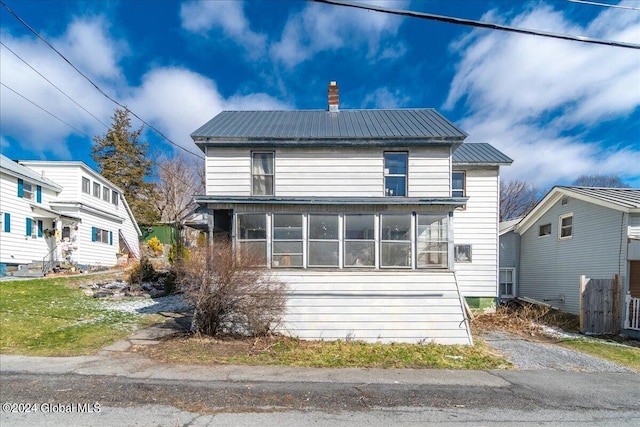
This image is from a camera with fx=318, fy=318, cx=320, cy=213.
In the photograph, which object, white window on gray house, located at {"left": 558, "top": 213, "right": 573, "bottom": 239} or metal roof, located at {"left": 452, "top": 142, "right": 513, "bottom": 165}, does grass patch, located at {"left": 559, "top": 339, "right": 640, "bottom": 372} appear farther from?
metal roof, located at {"left": 452, "top": 142, "right": 513, "bottom": 165}

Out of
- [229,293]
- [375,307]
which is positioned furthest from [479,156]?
[229,293]

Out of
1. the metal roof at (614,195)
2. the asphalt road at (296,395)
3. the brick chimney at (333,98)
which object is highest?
the brick chimney at (333,98)

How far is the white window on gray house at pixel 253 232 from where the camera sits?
373 inches

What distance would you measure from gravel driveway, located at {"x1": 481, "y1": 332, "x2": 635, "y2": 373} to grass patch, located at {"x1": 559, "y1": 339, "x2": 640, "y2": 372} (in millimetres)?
373

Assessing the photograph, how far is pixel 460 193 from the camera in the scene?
1295 centimetres

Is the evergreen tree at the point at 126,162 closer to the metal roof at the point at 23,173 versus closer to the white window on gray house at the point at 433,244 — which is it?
the metal roof at the point at 23,173

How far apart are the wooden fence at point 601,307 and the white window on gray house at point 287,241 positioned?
31.4ft

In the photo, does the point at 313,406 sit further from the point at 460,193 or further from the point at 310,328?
the point at 460,193

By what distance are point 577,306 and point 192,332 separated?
1377 cm

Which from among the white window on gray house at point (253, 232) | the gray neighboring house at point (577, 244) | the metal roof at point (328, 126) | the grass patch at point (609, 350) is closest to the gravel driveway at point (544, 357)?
the grass patch at point (609, 350)

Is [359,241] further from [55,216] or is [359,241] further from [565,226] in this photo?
[55,216]

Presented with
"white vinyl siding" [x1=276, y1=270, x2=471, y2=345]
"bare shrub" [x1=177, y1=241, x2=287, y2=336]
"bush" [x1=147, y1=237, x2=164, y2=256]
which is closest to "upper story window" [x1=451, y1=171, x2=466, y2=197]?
"white vinyl siding" [x1=276, y1=270, x2=471, y2=345]

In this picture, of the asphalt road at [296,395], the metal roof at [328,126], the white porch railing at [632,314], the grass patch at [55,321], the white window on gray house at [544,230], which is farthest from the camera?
the white window on gray house at [544,230]

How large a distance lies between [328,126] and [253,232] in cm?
468
